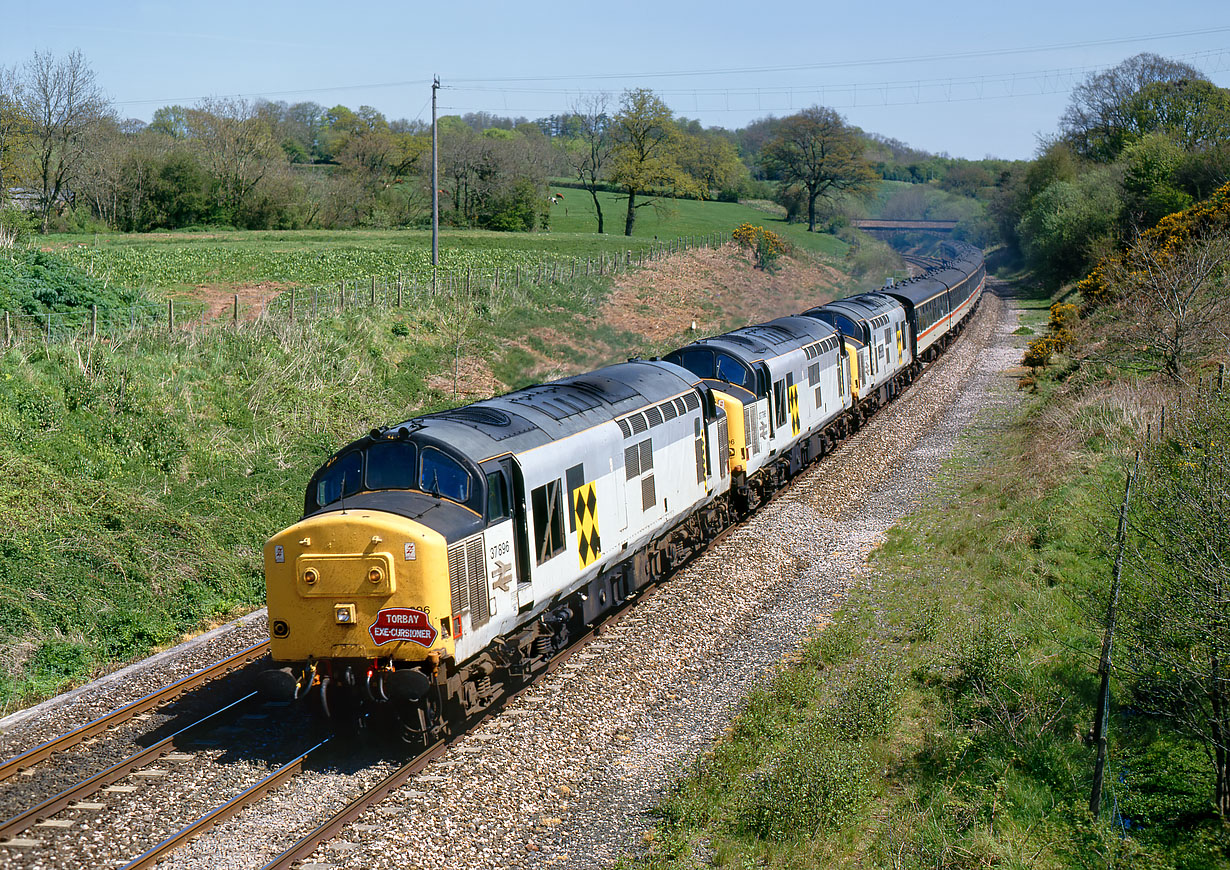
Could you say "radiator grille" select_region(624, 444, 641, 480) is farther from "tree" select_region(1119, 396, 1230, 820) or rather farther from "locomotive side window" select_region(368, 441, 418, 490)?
"tree" select_region(1119, 396, 1230, 820)

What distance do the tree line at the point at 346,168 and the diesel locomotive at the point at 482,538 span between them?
3603 centimetres

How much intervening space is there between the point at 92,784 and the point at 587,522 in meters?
6.98

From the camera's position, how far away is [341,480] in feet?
40.5

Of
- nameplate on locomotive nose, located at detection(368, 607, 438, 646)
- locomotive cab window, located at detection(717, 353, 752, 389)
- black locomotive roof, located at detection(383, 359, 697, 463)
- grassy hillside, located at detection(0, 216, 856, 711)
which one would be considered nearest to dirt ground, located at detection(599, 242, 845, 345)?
grassy hillside, located at detection(0, 216, 856, 711)

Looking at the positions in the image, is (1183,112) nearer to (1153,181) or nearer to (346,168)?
(1153,181)

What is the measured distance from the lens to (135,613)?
632 inches

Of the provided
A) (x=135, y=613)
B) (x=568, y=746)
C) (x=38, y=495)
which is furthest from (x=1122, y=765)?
(x=38, y=495)

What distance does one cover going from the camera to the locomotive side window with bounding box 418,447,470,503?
12.0 metres

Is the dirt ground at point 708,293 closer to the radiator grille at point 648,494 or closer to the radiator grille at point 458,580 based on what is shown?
the radiator grille at point 648,494

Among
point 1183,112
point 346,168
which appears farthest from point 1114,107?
point 346,168

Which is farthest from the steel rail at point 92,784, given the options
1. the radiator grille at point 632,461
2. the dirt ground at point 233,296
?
the dirt ground at point 233,296

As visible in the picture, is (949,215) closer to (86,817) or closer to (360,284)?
(360,284)

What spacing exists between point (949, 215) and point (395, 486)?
135 m

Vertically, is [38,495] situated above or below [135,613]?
above
